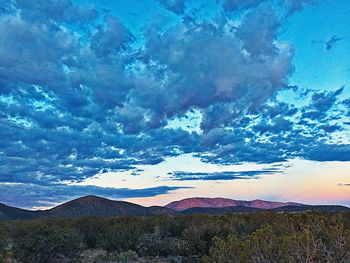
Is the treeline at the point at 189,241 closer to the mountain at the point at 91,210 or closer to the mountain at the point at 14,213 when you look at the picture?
the mountain at the point at 14,213

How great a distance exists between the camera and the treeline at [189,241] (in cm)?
1105

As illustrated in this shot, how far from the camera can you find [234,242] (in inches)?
452

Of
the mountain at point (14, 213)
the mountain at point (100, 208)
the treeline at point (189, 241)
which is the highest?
Answer: the mountain at point (100, 208)

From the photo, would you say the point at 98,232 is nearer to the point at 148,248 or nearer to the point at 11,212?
the point at 148,248

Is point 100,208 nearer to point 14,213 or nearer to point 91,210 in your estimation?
→ point 91,210

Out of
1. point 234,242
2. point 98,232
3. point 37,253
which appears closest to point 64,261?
point 37,253

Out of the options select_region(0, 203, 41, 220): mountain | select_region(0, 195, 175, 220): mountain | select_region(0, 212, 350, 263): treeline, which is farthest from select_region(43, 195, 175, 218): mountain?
select_region(0, 212, 350, 263): treeline

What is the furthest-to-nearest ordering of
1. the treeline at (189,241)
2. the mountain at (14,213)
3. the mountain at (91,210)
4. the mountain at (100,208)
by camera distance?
the mountain at (100,208) → the mountain at (91,210) → the mountain at (14,213) → the treeline at (189,241)

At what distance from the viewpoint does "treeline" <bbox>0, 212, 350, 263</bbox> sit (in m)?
11.1

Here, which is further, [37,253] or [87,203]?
[87,203]

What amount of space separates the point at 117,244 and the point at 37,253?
961 cm

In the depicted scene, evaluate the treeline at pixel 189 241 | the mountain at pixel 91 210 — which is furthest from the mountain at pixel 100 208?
the treeline at pixel 189 241

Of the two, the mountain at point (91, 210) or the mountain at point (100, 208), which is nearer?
Answer: the mountain at point (91, 210)

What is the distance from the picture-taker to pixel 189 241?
28703mm
